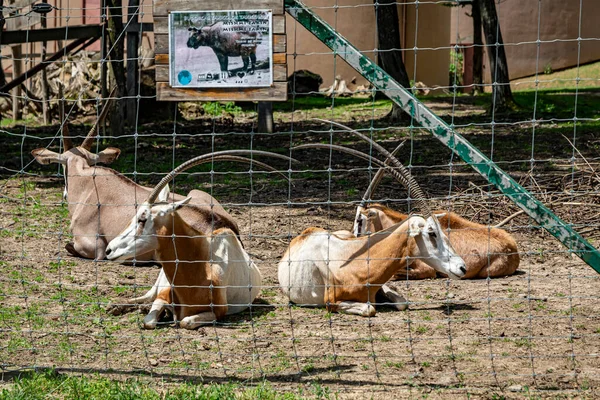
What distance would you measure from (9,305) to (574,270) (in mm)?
4415

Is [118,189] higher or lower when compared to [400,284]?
higher

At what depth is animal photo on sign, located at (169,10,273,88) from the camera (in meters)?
4.66

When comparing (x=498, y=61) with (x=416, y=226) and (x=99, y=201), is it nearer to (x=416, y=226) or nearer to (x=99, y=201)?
(x=99, y=201)

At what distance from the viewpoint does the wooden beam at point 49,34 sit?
11641mm

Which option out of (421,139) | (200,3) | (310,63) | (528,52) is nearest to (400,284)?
(200,3)

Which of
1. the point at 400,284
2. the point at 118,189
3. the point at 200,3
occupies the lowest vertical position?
the point at 400,284

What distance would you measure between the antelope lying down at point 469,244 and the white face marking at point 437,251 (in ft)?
3.17

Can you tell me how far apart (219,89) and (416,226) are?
84.1 inches

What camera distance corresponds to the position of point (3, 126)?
51.7 ft

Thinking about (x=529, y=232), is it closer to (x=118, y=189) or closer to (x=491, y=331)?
(x=491, y=331)

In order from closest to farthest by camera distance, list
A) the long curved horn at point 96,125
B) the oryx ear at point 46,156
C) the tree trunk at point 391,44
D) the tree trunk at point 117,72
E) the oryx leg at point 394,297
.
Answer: the oryx leg at point 394,297 < the long curved horn at point 96,125 < the oryx ear at point 46,156 < the tree trunk at point 117,72 < the tree trunk at point 391,44

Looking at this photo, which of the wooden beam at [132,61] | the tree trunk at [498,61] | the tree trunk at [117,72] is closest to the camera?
the tree trunk at [117,72]

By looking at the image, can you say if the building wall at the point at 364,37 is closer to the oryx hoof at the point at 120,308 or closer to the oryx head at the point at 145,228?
the oryx hoof at the point at 120,308

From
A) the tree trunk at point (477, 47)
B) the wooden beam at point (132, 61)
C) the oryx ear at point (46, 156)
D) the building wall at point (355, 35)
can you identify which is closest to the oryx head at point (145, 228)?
the oryx ear at point (46, 156)
